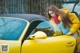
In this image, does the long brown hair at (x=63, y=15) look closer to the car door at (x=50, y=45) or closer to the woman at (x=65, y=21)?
the woman at (x=65, y=21)

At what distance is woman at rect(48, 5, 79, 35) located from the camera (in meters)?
6.56

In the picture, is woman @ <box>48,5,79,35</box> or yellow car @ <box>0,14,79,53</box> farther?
woman @ <box>48,5,79,35</box>

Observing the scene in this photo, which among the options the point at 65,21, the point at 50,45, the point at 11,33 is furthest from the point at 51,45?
the point at 65,21

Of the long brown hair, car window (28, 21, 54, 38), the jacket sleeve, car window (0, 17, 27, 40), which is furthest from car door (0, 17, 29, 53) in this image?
the jacket sleeve

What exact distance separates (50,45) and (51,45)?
0.02 meters

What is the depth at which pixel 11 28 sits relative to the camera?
5.95 metres

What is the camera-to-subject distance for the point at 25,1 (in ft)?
45.0

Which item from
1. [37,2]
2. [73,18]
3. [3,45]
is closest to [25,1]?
[37,2]

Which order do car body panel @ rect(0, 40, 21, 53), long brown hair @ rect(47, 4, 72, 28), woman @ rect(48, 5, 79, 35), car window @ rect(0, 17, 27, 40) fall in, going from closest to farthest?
car body panel @ rect(0, 40, 21, 53) → car window @ rect(0, 17, 27, 40) → long brown hair @ rect(47, 4, 72, 28) → woman @ rect(48, 5, 79, 35)

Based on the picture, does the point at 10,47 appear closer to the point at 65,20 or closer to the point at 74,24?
the point at 65,20

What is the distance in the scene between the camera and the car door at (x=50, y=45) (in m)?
5.68

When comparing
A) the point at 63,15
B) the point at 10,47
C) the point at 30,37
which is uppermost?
the point at 63,15

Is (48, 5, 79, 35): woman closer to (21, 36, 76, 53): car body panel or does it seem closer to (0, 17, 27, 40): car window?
(21, 36, 76, 53): car body panel

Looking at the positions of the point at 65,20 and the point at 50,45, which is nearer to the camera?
the point at 50,45
